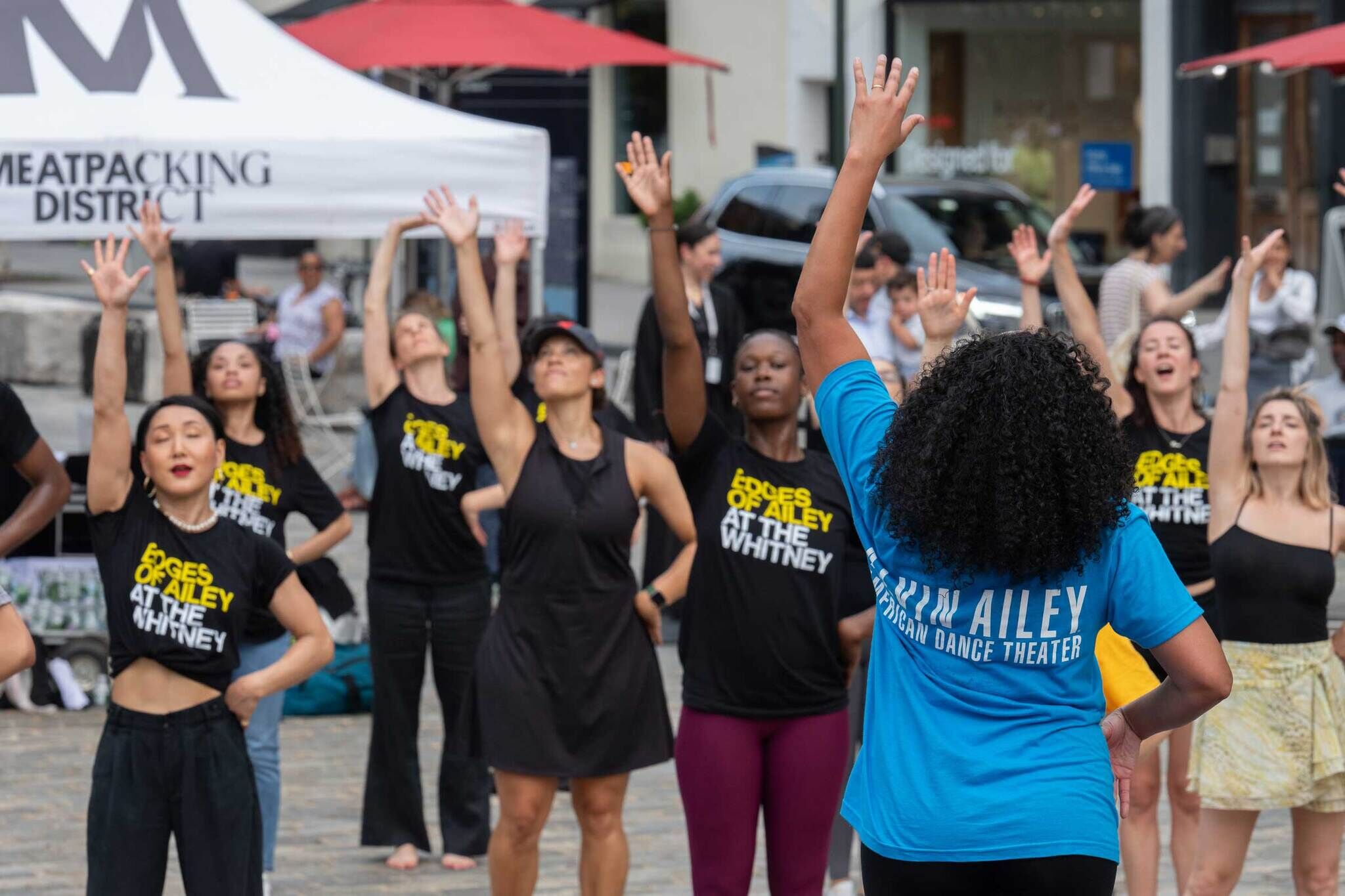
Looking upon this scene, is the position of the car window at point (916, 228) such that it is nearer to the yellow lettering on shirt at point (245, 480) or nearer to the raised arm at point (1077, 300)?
the raised arm at point (1077, 300)

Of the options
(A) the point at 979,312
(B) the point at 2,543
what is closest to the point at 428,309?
(B) the point at 2,543

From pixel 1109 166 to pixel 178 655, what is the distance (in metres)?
19.8

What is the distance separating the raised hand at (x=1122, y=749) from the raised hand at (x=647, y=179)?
2141 millimetres

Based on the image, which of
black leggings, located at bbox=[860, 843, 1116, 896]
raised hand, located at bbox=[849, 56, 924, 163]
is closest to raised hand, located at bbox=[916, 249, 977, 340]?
raised hand, located at bbox=[849, 56, 924, 163]

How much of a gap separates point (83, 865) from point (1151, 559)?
4498 mm

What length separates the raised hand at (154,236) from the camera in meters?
6.06

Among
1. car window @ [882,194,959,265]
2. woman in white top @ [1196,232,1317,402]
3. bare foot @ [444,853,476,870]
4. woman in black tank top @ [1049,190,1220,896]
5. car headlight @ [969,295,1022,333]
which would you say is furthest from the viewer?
car window @ [882,194,959,265]

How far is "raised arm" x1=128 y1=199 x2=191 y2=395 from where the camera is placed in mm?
6059

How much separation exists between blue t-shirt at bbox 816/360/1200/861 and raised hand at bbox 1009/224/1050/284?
286 cm

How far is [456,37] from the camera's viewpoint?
10922mm

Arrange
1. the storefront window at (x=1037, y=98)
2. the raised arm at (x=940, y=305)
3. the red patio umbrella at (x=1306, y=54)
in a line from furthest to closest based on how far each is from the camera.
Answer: the storefront window at (x=1037, y=98) → the red patio umbrella at (x=1306, y=54) → the raised arm at (x=940, y=305)

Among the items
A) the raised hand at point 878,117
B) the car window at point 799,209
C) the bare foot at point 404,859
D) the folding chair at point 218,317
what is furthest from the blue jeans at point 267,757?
the folding chair at point 218,317

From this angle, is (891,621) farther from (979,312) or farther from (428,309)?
(979,312)

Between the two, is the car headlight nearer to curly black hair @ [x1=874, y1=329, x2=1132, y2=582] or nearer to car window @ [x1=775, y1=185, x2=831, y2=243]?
car window @ [x1=775, y1=185, x2=831, y2=243]
